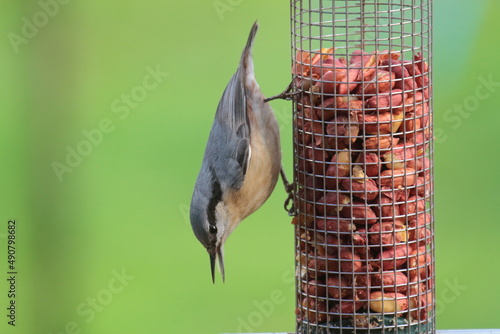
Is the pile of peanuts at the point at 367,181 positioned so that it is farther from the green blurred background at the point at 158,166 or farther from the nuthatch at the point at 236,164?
the green blurred background at the point at 158,166

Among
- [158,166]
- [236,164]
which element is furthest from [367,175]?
[158,166]

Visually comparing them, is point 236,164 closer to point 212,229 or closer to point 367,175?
point 212,229

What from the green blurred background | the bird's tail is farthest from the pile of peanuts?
the green blurred background

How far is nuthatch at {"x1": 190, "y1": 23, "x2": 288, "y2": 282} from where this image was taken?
15.4 ft

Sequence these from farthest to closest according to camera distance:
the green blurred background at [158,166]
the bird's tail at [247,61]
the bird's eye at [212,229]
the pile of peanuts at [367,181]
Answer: the green blurred background at [158,166] → the bird's tail at [247,61] → the bird's eye at [212,229] → the pile of peanuts at [367,181]

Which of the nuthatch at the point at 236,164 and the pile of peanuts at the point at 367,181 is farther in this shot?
the nuthatch at the point at 236,164

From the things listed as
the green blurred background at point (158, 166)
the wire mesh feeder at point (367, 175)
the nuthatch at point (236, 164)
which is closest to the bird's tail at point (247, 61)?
the nuthatch at point (236, 164)

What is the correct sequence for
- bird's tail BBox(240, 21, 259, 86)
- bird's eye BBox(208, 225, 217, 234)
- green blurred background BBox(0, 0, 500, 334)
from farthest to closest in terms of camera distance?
green blurred background BBox(0, 0, 500, 334) → bird's tail BBox(240, 21, 259, 86) → bird's eye BBox(208, 225, 217, 234)

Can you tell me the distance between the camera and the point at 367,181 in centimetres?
395

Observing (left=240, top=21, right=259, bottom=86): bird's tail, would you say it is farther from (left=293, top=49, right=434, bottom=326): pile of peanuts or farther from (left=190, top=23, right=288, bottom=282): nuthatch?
(left=293, top=49, right=434, bottom=326): pile of peanuts

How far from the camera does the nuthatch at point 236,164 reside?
4699 mm

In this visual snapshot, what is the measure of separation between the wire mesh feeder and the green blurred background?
2477mm

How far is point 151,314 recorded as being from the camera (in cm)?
678

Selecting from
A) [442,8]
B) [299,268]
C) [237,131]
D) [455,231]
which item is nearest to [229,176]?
[237,131]
